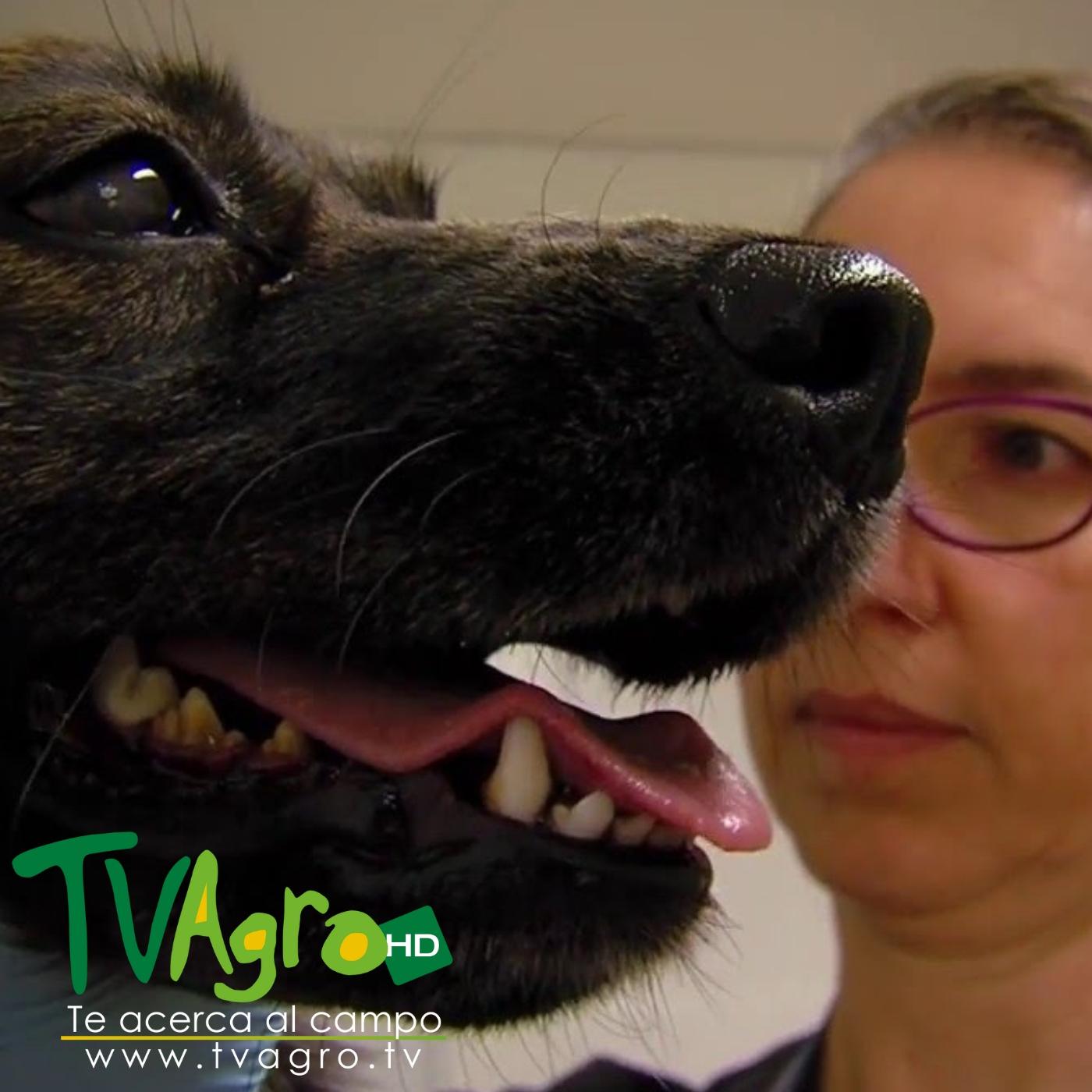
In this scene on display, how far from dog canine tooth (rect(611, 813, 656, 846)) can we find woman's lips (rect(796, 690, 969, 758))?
340 mm

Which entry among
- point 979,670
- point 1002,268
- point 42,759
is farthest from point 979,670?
point 42,759

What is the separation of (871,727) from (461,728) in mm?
418

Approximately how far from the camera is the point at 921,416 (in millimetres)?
1049

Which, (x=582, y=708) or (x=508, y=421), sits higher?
(x=508, y=421)

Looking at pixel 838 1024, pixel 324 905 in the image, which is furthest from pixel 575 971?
pixel 838 1024

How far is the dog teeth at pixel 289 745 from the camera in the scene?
730 millimetres

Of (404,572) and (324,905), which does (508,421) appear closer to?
(404,572)

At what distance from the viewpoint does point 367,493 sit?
710 mm

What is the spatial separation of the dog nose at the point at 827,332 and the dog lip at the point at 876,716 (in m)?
0.35

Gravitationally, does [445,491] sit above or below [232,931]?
above

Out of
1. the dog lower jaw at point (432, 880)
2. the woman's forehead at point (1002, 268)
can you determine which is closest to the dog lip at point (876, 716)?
the woman's forehead at point (1002, 268)

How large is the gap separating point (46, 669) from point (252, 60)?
71.3 inches

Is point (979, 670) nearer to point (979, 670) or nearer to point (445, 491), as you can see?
point (979, 670)

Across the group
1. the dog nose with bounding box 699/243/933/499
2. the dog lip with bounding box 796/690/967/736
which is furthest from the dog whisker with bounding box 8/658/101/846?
the dog lip with bounding box 796/690/967/736
